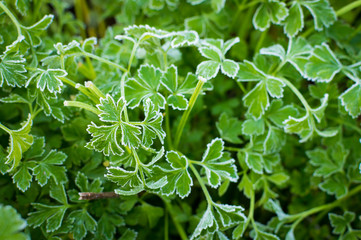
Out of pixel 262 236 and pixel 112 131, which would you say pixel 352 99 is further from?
pixel 112 131

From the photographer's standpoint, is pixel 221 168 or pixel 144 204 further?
pixel 144 204

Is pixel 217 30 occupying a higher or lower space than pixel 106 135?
higher

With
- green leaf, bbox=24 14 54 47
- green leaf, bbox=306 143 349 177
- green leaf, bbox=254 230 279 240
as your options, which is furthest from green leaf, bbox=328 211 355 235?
green leaf, bbox=24 14 54 47

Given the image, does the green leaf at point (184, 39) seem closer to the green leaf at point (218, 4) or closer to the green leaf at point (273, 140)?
the green leaf at point (218, 4)

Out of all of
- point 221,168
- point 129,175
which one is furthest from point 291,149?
point 129,175

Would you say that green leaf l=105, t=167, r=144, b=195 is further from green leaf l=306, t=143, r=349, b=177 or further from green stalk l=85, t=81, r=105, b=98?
green leaf l=306, t=143, r=349, b=177

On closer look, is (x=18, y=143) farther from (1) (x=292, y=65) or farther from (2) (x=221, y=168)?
(1) (x=292, y=65)
